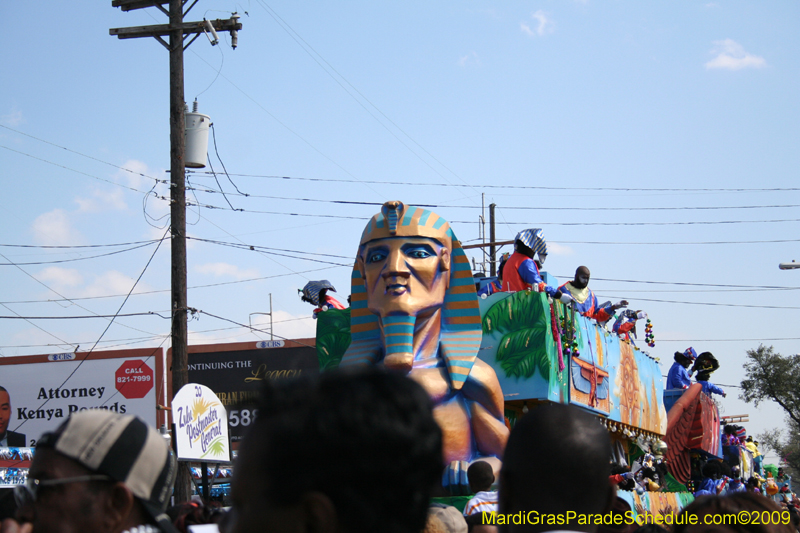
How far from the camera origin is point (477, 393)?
8.19 metres

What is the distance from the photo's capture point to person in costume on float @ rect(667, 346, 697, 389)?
16.0 meters

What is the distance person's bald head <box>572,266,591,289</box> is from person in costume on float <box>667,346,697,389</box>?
235 inches

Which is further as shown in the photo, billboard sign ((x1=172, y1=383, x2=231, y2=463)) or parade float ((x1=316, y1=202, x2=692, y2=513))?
billboard sign ((x1=172, y1=383, x2=231, y2=463))

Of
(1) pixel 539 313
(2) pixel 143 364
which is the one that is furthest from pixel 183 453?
(2) pixel 143 364

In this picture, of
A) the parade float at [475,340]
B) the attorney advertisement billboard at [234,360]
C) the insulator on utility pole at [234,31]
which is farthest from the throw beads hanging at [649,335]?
the attorney advertisement billboard at [234,360]

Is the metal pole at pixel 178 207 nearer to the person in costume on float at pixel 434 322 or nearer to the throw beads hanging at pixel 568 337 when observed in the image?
the person in costume on float at pixel 434 322

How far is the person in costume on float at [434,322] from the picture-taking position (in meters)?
8.02

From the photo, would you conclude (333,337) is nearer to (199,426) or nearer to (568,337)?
(199,426)

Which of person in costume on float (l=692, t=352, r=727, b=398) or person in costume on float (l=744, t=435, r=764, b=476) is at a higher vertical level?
person in costume on float (l=692, t=352, r=727, b=398)

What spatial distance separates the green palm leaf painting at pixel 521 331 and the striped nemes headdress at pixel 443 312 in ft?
3.50

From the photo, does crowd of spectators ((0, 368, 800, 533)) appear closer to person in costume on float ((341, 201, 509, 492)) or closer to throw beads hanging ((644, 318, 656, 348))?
person in costume on float ((341, 201, 509, 492))

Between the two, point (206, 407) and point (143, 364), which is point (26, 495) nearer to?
point (206, 407)

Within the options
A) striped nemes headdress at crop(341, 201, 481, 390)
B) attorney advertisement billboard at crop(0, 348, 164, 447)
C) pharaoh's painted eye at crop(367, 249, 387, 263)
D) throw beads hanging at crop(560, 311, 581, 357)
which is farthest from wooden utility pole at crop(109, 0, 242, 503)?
attorney advertisement billboard at crop(0, 348, 164, 447)

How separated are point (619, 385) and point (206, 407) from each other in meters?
5.81
